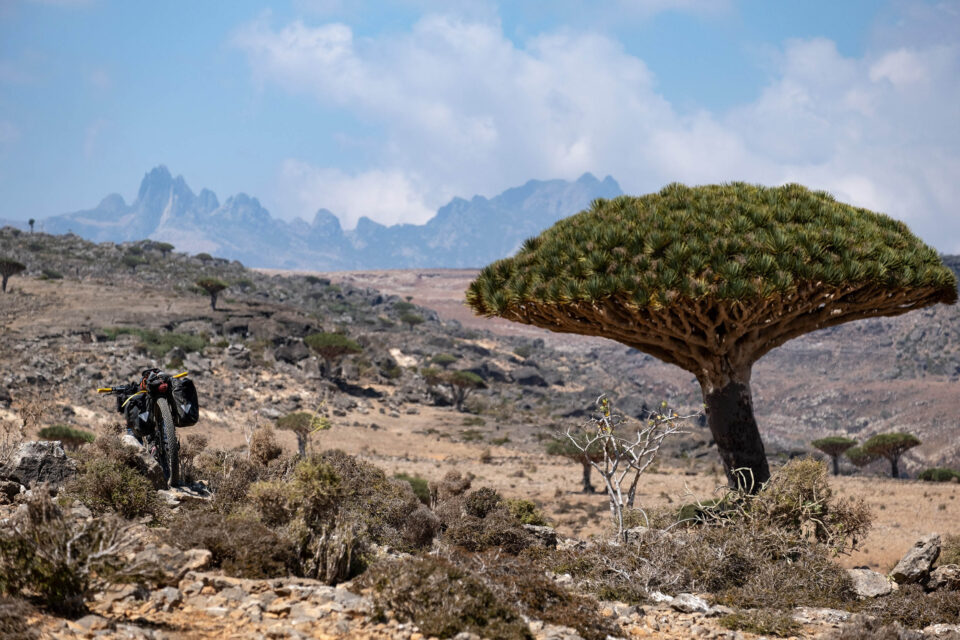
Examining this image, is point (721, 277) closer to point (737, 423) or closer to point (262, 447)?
point (737, 423)

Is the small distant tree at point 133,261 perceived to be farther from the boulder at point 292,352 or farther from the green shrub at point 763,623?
the green shrub at point 763,623

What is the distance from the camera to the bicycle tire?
852 cm

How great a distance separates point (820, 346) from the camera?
105 m

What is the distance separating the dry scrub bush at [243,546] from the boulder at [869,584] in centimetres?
590

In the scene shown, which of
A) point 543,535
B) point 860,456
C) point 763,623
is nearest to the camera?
point 763,623

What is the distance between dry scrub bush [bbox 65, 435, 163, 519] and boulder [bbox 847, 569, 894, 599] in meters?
7.54

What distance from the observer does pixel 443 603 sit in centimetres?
496

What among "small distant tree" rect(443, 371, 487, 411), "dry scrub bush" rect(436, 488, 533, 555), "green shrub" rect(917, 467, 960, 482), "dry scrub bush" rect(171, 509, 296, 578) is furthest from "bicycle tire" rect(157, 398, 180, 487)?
"small distant tree" rect(443, 371, 487, 411)

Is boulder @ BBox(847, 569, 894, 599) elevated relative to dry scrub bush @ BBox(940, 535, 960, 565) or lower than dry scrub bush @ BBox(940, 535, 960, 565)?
elevated

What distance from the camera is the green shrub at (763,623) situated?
19.2 ft

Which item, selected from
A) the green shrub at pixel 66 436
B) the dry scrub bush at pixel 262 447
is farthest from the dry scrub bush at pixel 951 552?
the green shrub at pixel 66 436

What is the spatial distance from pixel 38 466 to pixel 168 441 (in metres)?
1.48

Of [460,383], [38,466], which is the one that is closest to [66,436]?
[38,466]

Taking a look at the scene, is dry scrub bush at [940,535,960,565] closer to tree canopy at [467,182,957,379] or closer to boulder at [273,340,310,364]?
tree canopy at [467,182,957,379]
